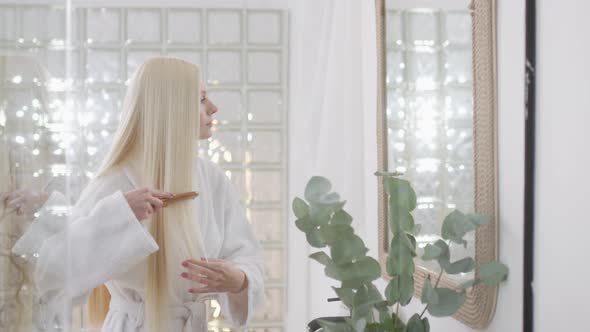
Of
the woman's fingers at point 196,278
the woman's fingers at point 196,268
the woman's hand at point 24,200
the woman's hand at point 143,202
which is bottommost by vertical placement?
the woman's fingers at point 196,278

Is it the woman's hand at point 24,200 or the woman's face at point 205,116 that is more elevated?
the woman's face at point 205,116

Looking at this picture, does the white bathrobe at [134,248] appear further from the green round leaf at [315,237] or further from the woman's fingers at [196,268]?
the green round leaf at [315,237]

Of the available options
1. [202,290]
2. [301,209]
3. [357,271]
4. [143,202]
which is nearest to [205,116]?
[143,202]

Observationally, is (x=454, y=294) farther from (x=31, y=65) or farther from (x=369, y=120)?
(x=369, y=120)

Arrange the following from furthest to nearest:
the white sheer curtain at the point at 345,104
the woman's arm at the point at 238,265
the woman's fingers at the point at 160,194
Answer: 1. the white sheer curtain at the point at 345,104
2. the woman's arm at the point at 238,265
3. the woman's fingers at the point at 160,194

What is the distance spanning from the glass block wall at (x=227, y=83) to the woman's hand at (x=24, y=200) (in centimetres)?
171

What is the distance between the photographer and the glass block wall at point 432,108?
1.34 metres

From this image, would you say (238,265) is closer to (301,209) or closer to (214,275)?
(214,275)

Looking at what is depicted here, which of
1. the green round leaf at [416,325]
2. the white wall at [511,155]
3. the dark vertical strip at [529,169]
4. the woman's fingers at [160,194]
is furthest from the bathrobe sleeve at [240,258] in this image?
the dark vertical strip at [529,169]

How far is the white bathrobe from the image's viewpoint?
4.60ft

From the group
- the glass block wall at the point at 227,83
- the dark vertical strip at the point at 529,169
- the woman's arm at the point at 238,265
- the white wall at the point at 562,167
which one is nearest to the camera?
the white wall at the point at 562,167

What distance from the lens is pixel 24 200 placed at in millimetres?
766

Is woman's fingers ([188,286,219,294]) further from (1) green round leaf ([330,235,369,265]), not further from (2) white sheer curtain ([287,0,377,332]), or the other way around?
(2) white sheer curtain ([287,0,377,332])

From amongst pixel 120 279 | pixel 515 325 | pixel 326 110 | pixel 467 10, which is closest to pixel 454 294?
pixel 515 325
